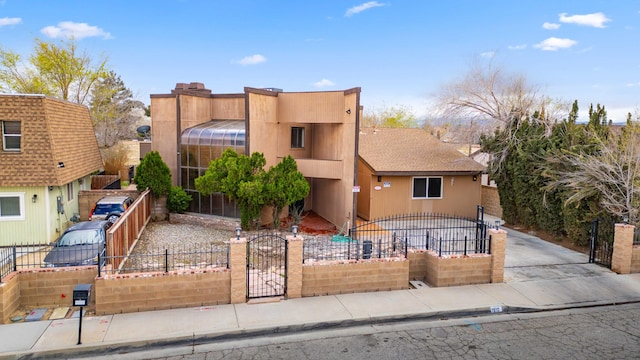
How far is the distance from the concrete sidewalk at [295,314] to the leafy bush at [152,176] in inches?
471

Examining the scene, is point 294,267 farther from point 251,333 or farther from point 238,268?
point 251,333

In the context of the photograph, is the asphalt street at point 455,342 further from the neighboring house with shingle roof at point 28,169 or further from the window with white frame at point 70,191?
the window with white frame at point 70,191

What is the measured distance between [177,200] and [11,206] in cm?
679

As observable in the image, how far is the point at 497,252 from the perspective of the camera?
13141mm

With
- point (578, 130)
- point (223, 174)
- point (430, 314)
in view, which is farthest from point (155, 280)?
point (578, 130)

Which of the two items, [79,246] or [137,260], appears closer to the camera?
[79,246]

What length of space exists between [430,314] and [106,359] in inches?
281

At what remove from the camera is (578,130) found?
59.1 ft

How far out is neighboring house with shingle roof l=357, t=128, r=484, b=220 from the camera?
22.2 meters

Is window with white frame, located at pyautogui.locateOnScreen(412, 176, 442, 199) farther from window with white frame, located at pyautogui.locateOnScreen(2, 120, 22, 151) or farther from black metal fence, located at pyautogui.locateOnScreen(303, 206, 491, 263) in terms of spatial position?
window with white frame, located at pyautogui.locateOnScreen(2, 120, 22, 151)

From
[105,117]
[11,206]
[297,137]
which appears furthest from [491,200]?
[105,117]

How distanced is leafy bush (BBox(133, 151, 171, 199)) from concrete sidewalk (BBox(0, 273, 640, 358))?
39.3ft

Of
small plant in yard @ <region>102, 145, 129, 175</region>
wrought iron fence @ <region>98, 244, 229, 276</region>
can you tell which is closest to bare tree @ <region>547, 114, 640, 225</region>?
wrought iron fence @ <region>98, 244, 229, 276</region>

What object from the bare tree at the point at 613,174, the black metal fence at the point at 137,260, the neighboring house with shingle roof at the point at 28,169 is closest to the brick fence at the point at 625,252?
the bare tree at the point at 613,174
